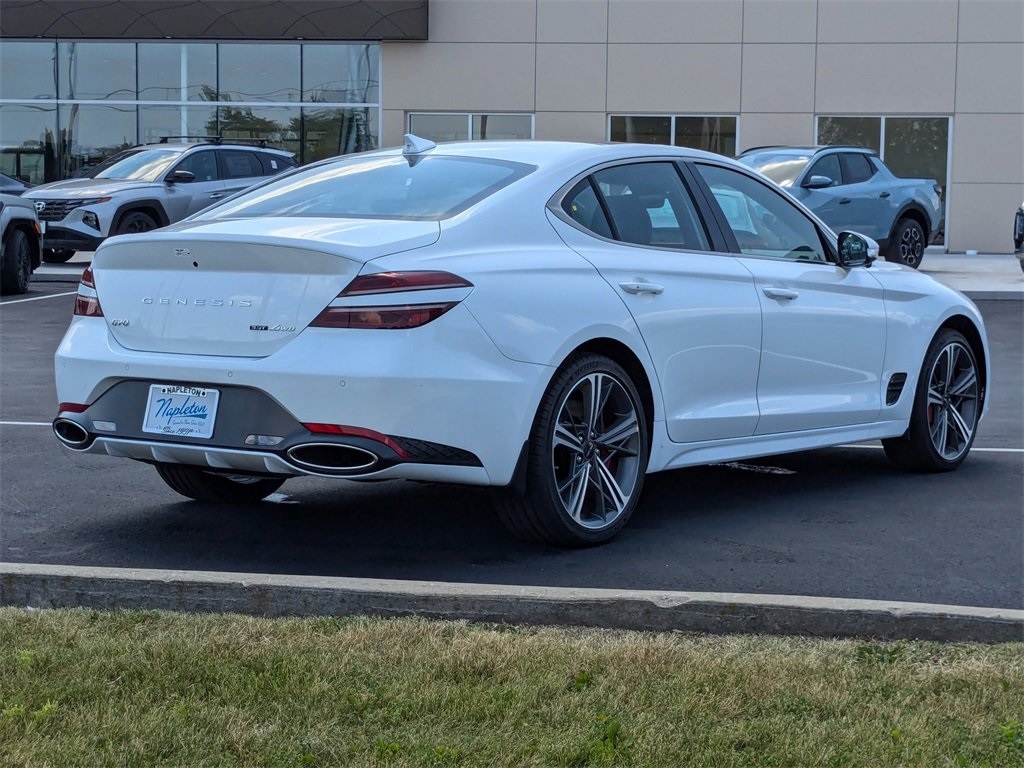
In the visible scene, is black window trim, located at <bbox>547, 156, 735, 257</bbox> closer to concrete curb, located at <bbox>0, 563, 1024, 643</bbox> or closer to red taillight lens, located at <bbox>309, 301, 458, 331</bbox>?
red taillight lens, located at <bbox>309, 301, 458, 331</bbox>

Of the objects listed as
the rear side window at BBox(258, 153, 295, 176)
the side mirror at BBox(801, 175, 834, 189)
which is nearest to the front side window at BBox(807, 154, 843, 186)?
the side mirror at BBox(801, 175, 834, 189)

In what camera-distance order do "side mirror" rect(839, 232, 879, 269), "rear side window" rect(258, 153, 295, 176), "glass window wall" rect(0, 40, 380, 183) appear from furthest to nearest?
"glass window wall" rect(0, 40, 380, 183) → "rear side window" rect(258, 153, 295, 176) → "side mirror" rect(839, 232, 879, 269)

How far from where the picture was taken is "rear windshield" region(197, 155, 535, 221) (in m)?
5.70

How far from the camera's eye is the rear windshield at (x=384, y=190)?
570cm

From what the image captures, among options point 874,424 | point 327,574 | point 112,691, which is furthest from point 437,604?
point 874,424

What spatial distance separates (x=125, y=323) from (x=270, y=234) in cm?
67

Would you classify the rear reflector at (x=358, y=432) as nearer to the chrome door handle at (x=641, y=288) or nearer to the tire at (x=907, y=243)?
the chrome door handle at (x=641, y=288)

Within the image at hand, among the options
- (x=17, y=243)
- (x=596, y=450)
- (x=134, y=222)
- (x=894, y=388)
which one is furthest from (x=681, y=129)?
(x=596, y=450)

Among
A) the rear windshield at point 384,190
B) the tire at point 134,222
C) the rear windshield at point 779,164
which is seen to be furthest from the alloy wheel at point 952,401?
the tire at point 134,222

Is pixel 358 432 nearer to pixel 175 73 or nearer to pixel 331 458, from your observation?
pixel 331 458

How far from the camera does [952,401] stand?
25.7ft

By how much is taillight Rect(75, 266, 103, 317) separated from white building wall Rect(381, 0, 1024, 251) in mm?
23604

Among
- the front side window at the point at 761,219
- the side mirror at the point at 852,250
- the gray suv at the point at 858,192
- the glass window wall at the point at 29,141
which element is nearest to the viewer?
the front side window at the point at 761,219

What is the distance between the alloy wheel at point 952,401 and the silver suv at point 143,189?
1347 cm
